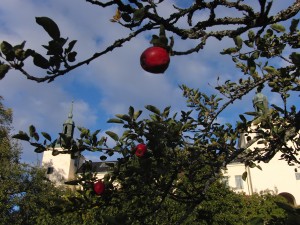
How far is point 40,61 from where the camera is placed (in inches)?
66.9

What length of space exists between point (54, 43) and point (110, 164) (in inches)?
89.7

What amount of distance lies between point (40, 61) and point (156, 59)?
2.05 ft

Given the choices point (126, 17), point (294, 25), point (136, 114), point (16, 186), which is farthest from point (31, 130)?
point (16, 186)

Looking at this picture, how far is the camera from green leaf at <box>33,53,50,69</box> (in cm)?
169

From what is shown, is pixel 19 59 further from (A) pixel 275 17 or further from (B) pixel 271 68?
(B) pixel 271 68

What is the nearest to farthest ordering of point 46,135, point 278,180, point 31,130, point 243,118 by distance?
point 31,130 → point 46,135 → point 243,118 → point 278,180

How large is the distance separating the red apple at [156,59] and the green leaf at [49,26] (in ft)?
1.55

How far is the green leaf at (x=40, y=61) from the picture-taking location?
5.56 feet

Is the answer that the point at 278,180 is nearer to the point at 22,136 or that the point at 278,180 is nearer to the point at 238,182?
the point at 238,182

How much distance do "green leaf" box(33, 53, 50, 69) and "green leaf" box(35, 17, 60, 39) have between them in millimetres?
136

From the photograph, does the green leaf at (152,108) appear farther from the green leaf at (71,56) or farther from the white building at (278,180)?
the white building at (278,180)

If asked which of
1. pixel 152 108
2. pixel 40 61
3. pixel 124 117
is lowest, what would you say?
pixel 40 61

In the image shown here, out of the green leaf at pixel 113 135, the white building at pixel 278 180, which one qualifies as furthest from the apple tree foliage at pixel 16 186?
the green leaf at pixel 113 135

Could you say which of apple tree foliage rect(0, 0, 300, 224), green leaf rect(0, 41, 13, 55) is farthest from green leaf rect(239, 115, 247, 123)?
green leaf rect(0, 41, 13, 55)
